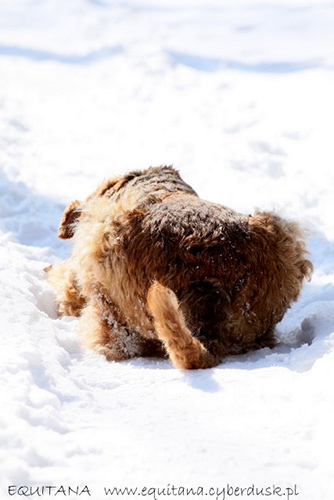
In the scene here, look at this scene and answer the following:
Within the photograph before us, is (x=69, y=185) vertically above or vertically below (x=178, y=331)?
below

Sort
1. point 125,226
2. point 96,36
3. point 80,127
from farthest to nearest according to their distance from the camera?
point 96,36
point 80,127
point 125,226

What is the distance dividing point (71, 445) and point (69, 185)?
6380 mm

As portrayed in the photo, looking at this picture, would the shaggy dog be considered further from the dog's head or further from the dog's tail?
the dog's head

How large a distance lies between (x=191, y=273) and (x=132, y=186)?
1.41 meters

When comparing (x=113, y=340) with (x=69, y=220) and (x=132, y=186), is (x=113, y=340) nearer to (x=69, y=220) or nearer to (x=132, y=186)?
(x=132, y=186)

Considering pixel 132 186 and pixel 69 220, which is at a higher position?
pixel 132 186

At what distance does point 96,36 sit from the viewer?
50.1 feet

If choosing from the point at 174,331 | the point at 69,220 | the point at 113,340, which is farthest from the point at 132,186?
the point at 174,331

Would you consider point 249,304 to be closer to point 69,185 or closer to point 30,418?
point 30,418

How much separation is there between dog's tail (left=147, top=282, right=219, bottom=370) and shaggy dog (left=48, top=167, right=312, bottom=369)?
0.05 metres

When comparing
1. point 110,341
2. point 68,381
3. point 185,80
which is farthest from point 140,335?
point 185,80

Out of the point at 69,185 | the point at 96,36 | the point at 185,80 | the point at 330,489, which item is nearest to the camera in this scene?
the point at 330,489

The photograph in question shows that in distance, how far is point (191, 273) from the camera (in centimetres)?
342

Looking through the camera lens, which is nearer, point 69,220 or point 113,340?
point 113,340
